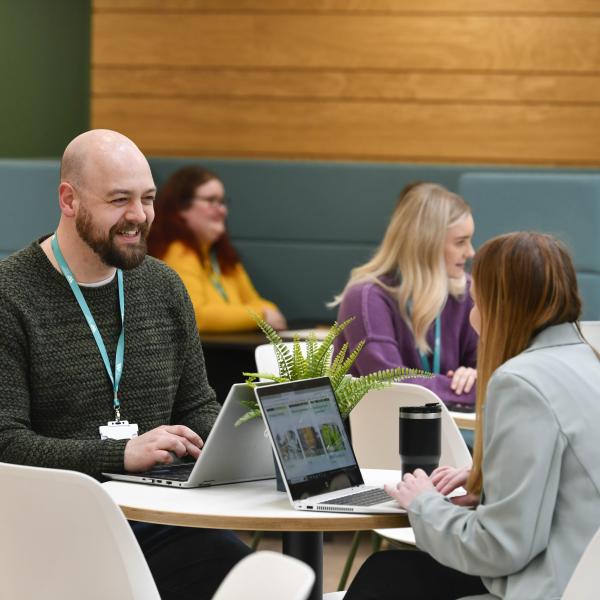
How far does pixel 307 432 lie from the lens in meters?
2.42

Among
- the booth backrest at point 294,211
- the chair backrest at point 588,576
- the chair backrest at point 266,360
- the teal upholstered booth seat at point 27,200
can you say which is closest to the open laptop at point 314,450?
the chair backrest at point 588,576

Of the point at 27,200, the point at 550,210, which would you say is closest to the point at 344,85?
the point at 550,210

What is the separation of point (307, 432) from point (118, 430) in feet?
1.86

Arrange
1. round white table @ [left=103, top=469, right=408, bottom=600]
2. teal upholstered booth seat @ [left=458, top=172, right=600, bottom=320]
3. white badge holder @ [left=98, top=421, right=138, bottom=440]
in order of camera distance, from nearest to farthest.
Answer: round white table @ [left=103, top=469, right=408, bottom=600], white badge holder @ [left=98, top=421, right=138, bottom=440], teal upholstered booth seat @ [left=458, top=172, right=600, bottom=320]

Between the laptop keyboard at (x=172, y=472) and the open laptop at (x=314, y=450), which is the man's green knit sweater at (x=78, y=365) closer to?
the laptop keyboard at (x=172, y=472)

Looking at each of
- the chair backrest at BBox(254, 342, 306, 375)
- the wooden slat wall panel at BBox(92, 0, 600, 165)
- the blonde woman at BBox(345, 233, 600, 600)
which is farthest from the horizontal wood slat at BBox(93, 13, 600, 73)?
the blonde woman at BBox(345, 233, 600, 600)

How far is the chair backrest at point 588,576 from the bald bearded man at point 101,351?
3.18 ft

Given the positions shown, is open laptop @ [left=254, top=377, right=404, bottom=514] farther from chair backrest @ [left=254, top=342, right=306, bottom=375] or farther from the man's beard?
chair backrest @ [left=254, top=342, right=306, bottom=375]

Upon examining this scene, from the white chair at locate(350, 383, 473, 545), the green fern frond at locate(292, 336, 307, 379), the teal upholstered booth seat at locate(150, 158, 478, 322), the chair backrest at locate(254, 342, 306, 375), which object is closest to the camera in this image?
the green fern frond at locate(292, 336, 307, 379)

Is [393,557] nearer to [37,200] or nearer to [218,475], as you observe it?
[218,475]

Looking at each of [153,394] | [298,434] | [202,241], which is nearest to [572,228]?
[202,241]

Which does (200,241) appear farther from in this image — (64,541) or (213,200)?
(64,541)

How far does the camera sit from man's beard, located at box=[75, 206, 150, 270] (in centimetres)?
282

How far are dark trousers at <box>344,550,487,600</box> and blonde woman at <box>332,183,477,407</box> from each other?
1531 mm
